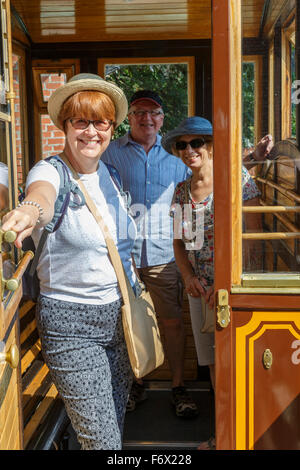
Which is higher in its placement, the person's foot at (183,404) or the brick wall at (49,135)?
the brick wall at (49,135)

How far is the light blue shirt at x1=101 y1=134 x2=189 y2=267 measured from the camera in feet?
12.0

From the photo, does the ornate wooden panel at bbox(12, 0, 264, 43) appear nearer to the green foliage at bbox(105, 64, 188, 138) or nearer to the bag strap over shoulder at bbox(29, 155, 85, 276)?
the green foliage at bbox(105, 64, 188, 138)

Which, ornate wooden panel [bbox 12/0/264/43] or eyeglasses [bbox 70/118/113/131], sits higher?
ornate wooden panel [bbox 12/0/264/43]

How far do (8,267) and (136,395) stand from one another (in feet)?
6.44

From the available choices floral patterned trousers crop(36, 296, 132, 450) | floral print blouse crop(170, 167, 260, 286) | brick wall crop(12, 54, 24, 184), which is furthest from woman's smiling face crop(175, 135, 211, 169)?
brick wall crop(12, 54, 24, 184)

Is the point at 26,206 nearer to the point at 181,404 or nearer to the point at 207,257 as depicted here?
the point at 207,257

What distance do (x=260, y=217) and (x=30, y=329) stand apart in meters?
2.22

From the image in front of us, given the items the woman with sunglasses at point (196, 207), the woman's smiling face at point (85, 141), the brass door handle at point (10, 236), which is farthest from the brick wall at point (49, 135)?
the brass door handle at point (10, 236)

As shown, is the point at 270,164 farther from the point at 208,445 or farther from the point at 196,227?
the point at 208,445

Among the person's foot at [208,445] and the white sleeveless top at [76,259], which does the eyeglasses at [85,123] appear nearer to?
the white sleeveless top at [76,259]

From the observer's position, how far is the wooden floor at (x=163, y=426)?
3.26 meters

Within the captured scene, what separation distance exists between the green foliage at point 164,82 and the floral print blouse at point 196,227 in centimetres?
154

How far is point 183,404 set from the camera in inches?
140

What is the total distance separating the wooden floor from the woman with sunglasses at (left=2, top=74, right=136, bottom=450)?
3.38ft
